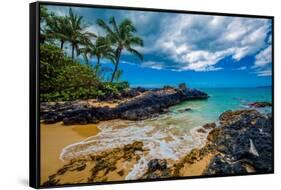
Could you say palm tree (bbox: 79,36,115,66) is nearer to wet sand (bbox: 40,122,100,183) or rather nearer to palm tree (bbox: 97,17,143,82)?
palm tree (bbox: 97,17,143,82)

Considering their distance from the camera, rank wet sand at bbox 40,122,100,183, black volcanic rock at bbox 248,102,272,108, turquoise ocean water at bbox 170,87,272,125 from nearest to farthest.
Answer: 1. wet sand at bbox 40,122,100,183
2. turquoise ocean water at bbox 170,87,272,125
3. black volcanic rock at bbox 248,102,272,108

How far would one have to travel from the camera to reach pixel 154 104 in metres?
6.06

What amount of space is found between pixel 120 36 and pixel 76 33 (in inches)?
19.1

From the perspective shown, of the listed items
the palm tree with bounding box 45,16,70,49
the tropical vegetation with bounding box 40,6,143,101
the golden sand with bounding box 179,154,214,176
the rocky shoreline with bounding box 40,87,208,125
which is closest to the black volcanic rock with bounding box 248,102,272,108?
the rocky shoreline with bounding box 40,87,208,125

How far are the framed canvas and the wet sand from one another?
10 millimetres

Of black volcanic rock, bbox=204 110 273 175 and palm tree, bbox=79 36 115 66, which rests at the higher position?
palm tree, bbox=79 36 115 66

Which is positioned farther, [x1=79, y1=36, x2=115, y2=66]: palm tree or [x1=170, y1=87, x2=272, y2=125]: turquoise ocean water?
[x1=170, y1=87, x2=272, y2=125]: turquoise ocean water

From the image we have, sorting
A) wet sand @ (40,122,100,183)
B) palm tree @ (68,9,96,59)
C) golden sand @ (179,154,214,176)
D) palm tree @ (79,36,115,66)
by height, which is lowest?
golden sand @ (179,154,214,176)

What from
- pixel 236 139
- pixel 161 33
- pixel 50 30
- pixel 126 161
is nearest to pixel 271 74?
pixel 236 139

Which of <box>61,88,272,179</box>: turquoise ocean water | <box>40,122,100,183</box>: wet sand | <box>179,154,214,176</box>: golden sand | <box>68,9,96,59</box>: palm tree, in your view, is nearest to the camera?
<box>40,122,100,183</box>: wet sand

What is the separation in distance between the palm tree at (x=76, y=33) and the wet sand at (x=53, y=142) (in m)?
0.76

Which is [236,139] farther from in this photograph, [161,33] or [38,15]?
[38,15]

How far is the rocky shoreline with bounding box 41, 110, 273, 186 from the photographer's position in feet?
18.7

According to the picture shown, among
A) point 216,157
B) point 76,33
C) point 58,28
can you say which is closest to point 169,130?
point 216,157
